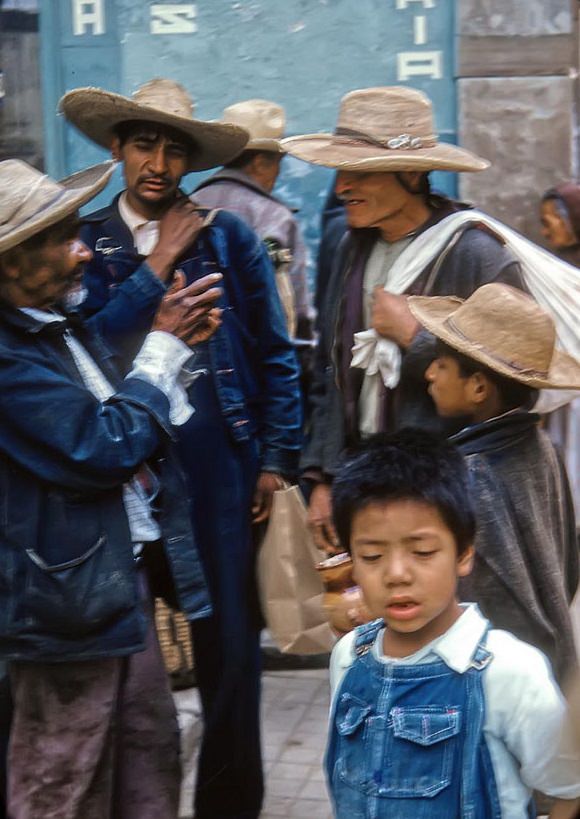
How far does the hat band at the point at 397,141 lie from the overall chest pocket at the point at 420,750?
193 cm

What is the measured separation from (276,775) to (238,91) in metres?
4.11

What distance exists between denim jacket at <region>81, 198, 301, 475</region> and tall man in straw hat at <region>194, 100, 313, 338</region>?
1568 millimetres

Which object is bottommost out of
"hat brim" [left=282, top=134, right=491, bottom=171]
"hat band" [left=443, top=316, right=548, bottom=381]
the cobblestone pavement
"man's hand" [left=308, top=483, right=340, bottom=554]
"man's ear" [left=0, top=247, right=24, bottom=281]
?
the cobblestone pavement

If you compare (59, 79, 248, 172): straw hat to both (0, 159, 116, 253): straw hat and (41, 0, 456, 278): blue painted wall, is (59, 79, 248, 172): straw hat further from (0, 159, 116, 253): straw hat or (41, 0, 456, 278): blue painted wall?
(41, 0, 456, 278): blue painted wall

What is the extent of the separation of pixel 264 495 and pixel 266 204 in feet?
6.73

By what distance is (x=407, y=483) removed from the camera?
8.83ft

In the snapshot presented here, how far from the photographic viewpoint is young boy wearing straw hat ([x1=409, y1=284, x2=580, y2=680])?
3.25m

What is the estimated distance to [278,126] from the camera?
6.67 metres

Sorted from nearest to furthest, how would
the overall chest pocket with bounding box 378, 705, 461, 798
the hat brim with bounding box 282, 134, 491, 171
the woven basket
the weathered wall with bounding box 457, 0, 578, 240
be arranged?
the overall chest pocket with bounding box 378, 705, 461, 798
the hat brim with bounding box 282, 134, 491, 171
the woven basket
the weathered wall with bounding box 457, 0, 578, 240

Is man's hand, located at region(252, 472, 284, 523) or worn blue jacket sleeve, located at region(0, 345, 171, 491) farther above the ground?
worn blue jacket sleeve, located at region(0, 345, 171, 491)

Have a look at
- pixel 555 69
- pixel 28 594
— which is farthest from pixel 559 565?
pixel 555 69

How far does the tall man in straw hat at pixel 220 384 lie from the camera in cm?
414

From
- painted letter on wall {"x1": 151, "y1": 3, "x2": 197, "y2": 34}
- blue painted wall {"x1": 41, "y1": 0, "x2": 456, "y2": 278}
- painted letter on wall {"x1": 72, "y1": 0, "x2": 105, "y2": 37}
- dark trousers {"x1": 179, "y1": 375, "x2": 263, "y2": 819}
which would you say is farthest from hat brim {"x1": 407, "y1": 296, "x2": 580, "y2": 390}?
painted letter on wall {"x1": 72, "y1": 0, "x2": 105, "y2": 37}

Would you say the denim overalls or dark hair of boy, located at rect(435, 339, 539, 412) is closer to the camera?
the denim overalls
